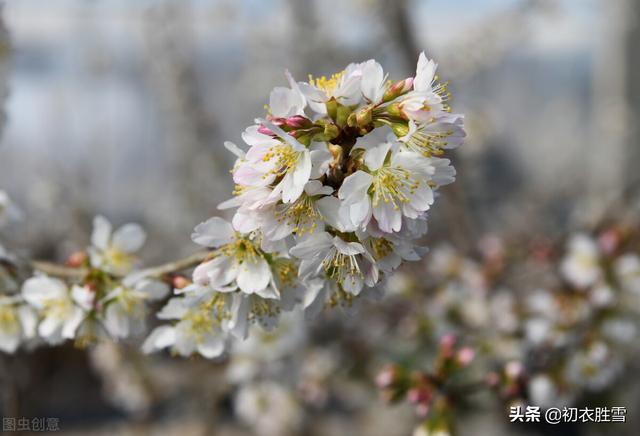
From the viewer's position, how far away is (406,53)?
7.89ft

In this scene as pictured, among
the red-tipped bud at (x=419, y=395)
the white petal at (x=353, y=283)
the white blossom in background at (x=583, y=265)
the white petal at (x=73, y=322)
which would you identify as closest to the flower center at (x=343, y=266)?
the white petal at (x=353, y=283)

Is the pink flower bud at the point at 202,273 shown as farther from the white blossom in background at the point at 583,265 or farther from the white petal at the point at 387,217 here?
the white blossom in background at the point at 583,265

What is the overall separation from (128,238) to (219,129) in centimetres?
365

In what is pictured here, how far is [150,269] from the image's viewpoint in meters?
0.96

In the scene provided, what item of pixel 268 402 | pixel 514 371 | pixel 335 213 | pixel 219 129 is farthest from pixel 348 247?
pixel 219 129

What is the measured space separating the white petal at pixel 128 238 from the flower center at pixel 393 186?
0.56 metres

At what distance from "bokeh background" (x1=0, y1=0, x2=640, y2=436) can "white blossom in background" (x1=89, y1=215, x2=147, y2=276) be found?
0.81 ft

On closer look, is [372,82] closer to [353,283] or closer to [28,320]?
[353,283]

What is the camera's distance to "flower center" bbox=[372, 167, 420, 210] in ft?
2.28

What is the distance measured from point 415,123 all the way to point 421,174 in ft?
0.21

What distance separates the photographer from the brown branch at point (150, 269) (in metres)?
0.88

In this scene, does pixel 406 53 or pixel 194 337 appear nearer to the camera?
pixel 194 337

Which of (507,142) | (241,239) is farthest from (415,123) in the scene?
(507,142)

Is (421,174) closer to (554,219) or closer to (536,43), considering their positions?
(554,219)
